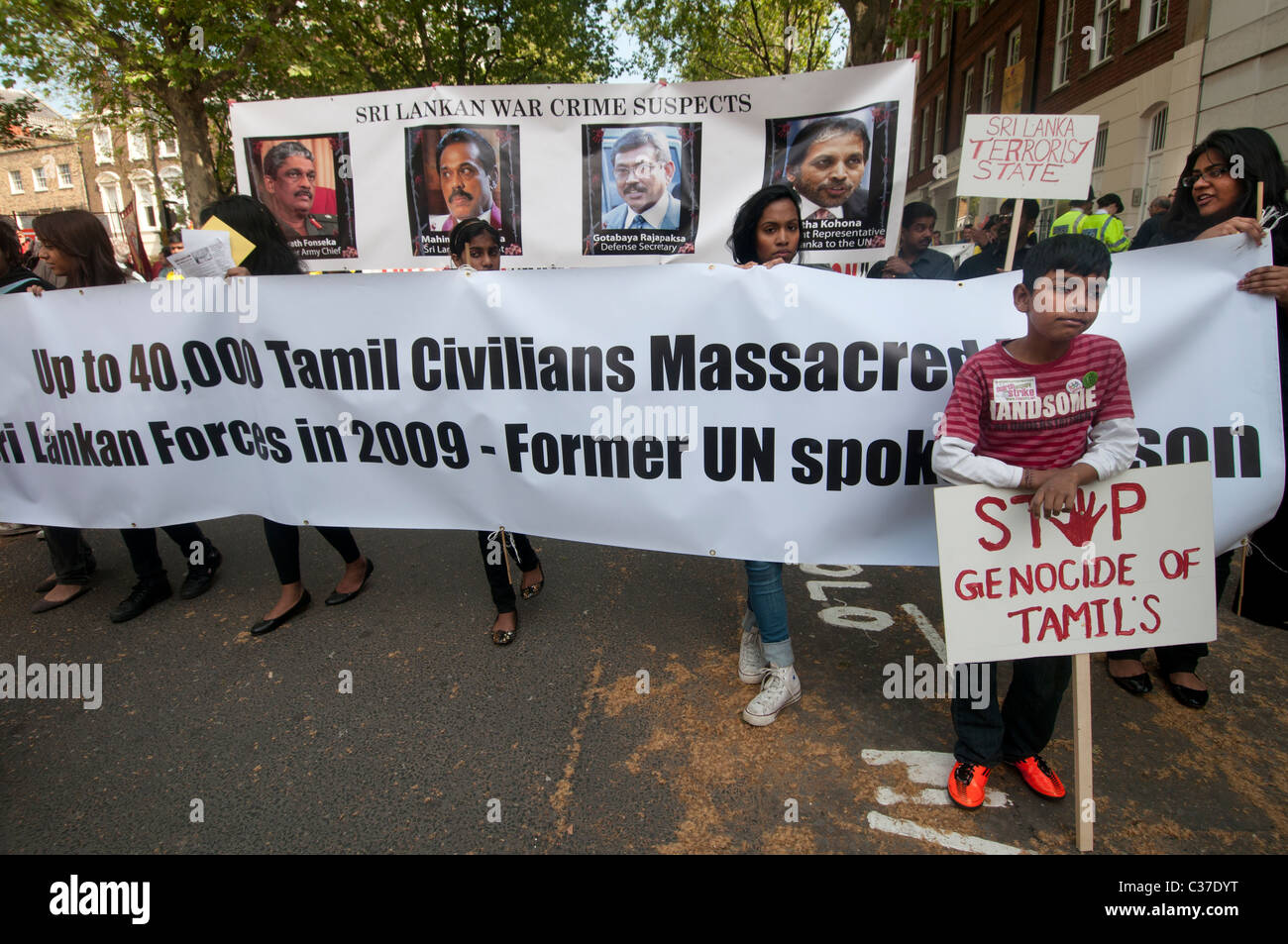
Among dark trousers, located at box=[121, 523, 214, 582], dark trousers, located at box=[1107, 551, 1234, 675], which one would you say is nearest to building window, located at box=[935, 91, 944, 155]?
dark trousers, located at box=[1107, 551, 1234, 675]

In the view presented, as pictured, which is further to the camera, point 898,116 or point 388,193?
point 388,193

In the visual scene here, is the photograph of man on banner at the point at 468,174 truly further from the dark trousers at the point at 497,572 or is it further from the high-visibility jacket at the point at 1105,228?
the high-visibility jacket at the point at 1105,228

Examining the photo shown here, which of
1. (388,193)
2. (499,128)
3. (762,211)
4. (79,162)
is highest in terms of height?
(79,162)

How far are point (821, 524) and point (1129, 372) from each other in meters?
1.22

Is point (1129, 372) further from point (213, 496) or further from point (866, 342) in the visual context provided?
point (213, 496)

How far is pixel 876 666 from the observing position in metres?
3.19

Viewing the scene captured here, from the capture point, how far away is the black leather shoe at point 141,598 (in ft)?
12.5

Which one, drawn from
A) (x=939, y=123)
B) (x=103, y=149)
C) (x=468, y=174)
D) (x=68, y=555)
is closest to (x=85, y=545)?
(x=68, y=555)

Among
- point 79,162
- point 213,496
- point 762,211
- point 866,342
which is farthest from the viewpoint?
point 79,162

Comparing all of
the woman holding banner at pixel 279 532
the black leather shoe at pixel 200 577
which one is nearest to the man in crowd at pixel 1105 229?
the woman holding banner at pixel 279 532

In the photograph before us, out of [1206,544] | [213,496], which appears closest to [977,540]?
[1206,544]

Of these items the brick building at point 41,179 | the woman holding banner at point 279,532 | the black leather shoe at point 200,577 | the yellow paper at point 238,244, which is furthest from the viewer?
the brick building at point 41,179

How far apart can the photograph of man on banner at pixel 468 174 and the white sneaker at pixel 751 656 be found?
10.00 ft

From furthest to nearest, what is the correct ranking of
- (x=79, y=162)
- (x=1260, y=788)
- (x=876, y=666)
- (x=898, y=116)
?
(x=79, y=162)
(x=898, y=116)
(x=876, y=666)
(x=1260, y=788)
